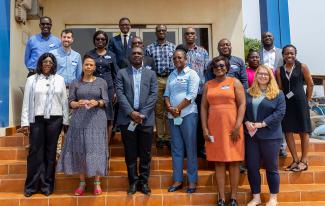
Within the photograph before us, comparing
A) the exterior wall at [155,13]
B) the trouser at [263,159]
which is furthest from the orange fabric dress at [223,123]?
the exterior wall at [155,13]

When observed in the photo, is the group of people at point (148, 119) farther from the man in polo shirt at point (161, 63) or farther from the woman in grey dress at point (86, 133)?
the man in polo shirt at point (161, 63)

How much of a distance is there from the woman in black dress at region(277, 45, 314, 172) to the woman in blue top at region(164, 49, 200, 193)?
4.48ft

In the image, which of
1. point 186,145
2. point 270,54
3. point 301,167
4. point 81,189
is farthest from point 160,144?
point 270,54

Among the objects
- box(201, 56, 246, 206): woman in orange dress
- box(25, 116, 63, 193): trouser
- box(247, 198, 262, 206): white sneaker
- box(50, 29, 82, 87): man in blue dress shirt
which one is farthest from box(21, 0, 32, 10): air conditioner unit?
box(247, 198, 262, 206): white sneaker

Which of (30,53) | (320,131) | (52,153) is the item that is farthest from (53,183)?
(320,131)

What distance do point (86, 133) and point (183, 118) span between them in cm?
122

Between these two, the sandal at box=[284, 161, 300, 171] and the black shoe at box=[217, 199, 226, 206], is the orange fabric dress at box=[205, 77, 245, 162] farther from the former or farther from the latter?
the sandal at box=[284, 161, 300, 171]

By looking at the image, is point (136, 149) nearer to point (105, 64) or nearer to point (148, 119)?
point (148, 119)

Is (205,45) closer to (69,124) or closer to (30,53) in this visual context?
(30,53)

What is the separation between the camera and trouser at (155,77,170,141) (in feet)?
16.2

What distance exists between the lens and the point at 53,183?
4223mm

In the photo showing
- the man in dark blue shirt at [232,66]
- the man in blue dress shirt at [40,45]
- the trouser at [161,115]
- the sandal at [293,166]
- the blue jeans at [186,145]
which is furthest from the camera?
the man in blue dress shirt at [40,45]

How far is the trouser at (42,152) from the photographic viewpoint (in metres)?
4.08

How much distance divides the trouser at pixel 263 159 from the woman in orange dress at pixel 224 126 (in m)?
0.12
